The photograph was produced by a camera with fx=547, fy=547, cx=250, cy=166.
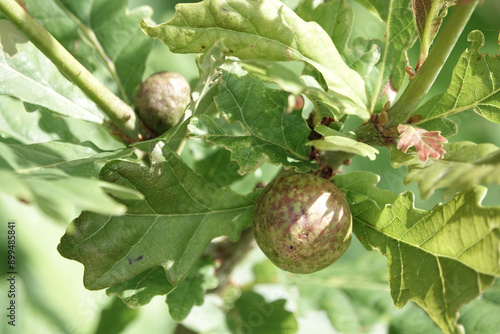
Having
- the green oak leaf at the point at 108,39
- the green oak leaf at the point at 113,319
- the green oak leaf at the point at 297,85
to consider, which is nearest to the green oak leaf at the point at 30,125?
the green oak leaf at the point at 108,39

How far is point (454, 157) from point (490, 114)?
0.66ft

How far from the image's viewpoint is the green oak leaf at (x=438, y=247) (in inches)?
36.0

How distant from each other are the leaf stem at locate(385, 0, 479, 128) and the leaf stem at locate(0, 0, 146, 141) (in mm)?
599

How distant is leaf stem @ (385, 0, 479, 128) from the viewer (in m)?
1.01

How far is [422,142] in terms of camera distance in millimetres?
1058

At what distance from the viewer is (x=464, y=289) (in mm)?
940

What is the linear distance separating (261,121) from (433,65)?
37cm

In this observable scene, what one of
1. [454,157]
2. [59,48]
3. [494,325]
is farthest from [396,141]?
[494,325]

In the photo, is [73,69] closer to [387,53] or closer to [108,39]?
[108,39]

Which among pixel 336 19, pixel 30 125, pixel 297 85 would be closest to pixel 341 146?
pixel 297 85

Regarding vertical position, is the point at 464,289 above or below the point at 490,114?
below

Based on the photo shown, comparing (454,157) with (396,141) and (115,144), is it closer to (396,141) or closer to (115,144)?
(396,141)

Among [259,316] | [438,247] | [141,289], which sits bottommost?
[259,316]

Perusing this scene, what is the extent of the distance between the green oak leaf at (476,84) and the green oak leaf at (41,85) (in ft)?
2.75
